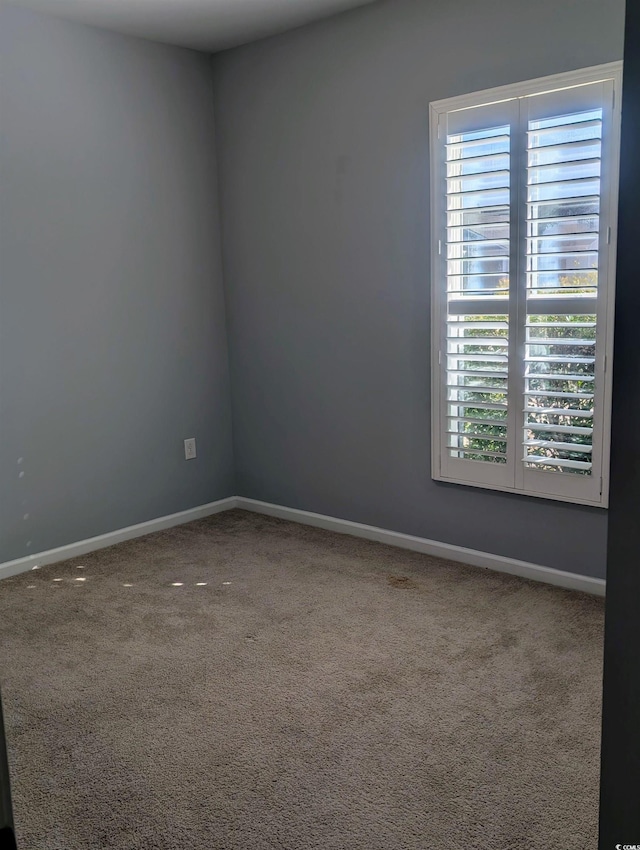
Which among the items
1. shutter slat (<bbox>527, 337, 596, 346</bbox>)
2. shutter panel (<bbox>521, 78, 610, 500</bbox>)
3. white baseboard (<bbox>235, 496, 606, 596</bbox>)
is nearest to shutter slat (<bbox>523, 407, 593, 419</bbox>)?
shutter panel (<bbox>521, 78, 610, 500</bbox>)

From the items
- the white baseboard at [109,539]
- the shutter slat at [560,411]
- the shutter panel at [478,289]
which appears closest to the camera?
the shutter slat at [560,411]

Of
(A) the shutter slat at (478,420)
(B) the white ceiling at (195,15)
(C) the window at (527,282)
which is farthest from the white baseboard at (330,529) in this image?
(B) the white ceiling at (195,15)

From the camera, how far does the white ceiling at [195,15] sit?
11.5 ft

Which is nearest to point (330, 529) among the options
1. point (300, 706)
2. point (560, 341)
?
point (560, 341)

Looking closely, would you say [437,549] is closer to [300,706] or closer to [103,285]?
[300,706]

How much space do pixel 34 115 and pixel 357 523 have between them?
8.34 ft

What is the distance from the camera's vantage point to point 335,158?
12.7 ft

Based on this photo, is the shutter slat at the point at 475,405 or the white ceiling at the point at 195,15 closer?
the shutter slat at the point at 475,405

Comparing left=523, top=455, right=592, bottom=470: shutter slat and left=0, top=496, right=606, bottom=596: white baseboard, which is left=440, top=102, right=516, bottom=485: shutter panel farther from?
left=0, top=496, right=606, bottom=596: white baseboard

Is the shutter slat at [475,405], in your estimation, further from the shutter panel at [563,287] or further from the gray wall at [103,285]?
the gray wall at [103,285]

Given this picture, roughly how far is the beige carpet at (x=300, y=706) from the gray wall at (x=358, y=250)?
344mm

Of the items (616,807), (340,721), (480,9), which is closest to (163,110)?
(480,9)

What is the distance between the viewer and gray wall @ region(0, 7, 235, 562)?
11.9 ft

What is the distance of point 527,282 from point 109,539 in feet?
8.11
